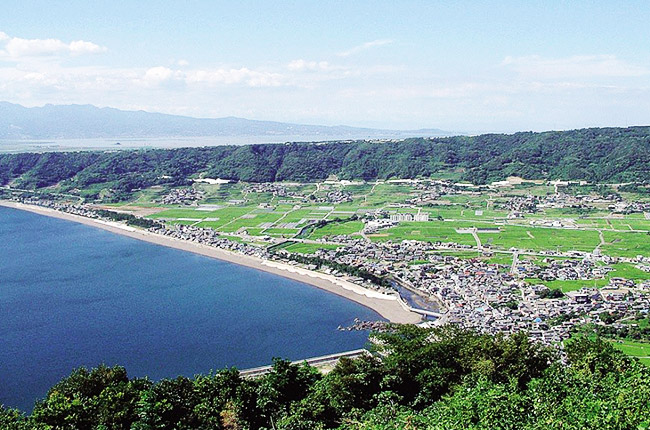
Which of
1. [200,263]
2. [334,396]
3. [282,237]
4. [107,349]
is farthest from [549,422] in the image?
[282,237]

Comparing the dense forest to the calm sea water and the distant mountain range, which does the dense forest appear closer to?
the calm sea water

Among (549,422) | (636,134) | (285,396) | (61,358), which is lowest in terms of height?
(61,358)

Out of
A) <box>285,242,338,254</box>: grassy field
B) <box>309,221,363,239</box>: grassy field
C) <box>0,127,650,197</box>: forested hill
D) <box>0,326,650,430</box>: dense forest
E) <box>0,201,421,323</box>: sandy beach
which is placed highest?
<box>0,127,650,197</box>: forested hill

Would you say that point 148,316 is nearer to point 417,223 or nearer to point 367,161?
point 417,223

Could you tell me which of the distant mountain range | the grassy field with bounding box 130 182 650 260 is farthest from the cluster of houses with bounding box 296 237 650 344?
the distant mountain range

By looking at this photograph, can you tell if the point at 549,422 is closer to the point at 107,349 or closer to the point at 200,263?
the point at 107,349

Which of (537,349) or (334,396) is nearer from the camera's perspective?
(334,396)

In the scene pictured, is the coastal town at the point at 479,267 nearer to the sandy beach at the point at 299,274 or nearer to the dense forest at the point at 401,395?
the sandy beach at the point at 299,274
